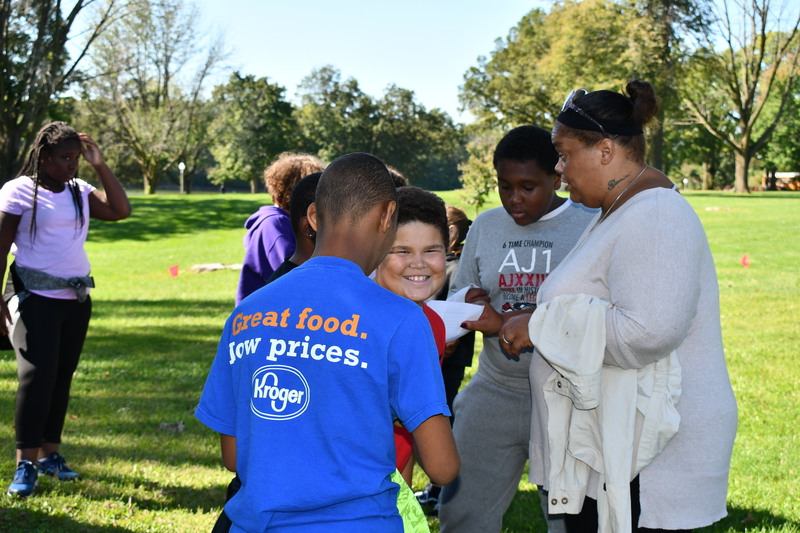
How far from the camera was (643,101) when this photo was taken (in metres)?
2.44

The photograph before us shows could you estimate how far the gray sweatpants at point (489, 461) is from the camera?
3.40m

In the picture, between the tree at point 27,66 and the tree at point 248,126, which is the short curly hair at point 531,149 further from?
the tree at point 248,126

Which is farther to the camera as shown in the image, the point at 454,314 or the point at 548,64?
the point at 548,64

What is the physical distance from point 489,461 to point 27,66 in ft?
52.9

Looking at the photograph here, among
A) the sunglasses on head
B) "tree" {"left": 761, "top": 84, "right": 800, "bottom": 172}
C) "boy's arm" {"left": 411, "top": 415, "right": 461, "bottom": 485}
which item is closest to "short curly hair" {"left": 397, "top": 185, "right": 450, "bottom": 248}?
the sunglasses on head

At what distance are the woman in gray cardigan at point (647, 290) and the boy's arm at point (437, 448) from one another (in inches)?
27.6

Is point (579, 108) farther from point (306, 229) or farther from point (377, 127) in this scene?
point (377, 127)

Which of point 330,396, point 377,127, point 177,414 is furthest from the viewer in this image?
point 377,127

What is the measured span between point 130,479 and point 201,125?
1920 inches

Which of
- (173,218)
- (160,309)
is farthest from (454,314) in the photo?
(173,218)

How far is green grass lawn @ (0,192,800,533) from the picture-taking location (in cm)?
459

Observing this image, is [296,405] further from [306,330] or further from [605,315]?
[605,315]

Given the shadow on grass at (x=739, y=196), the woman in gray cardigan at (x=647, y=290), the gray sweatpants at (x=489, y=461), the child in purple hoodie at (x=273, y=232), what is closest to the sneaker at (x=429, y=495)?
the gray sweatpants at (x=489, y=461)

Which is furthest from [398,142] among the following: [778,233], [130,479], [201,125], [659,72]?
[130,479]
